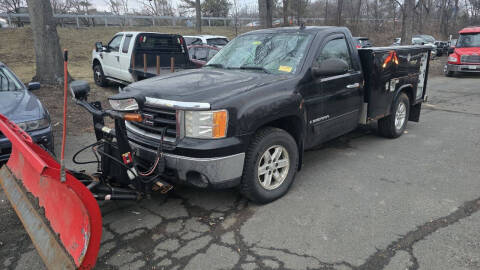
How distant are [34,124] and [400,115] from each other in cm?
600

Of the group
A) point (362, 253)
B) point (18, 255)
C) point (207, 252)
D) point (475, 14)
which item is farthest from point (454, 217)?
point (475, 14)

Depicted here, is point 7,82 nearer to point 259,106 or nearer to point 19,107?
point 19,107

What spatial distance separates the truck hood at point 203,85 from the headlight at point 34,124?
5.77 ft

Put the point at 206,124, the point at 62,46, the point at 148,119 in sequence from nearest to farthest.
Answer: the point at 206,124 < the point at 148,119 < the point at 62,46

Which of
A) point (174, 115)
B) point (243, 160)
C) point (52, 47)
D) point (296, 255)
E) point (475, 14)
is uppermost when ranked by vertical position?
point (475, 14)

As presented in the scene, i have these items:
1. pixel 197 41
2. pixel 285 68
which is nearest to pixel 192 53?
pixel 197 41

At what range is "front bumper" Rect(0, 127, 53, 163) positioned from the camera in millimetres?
4465

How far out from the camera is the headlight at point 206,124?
10.6 ft

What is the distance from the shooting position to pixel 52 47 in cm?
989

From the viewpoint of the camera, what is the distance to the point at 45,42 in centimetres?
978

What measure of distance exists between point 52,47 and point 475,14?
5059cm

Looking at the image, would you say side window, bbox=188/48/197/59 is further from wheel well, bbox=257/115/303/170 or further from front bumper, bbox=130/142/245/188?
front bumper, bbox=130/142/245/188

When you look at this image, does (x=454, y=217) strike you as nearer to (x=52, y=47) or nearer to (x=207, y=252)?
(x=207, y=252)

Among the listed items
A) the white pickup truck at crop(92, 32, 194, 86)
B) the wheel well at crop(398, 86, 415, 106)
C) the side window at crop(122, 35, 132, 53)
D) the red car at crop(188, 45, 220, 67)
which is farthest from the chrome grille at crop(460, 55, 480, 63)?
the side window at crop(122, 35, 132, 53)
